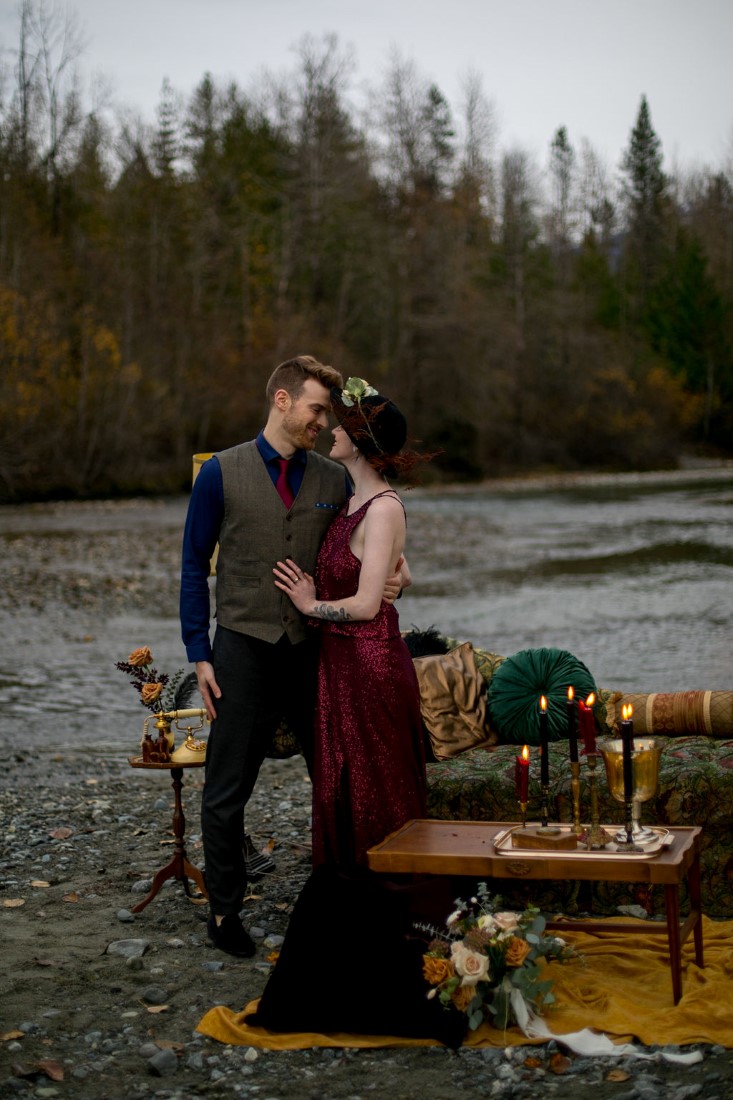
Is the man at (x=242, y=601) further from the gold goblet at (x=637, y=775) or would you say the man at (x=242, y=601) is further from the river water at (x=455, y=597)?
the river water at (x=455, y=597)

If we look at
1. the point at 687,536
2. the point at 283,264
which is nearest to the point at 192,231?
the point at 283,264

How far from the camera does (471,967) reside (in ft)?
12.8

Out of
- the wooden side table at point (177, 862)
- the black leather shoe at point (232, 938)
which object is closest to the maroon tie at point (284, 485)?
the wooden side table at point (177, 862)

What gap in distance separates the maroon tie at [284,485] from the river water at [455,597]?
4.92m

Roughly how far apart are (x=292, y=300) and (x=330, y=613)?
49.5 meters

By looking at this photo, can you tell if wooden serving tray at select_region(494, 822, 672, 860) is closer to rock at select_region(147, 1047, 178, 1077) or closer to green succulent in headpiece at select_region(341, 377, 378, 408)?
rock at select_region(147, 1047, 178, 1077)

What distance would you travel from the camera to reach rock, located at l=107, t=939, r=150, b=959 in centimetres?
479

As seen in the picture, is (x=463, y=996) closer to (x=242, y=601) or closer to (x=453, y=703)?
(x=242, y=601)

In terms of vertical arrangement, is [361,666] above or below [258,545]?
below

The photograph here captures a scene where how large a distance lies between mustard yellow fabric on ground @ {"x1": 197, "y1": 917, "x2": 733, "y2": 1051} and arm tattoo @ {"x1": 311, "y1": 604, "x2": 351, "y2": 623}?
1.39 meters

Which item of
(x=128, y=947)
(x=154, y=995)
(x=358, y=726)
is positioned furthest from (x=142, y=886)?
(x=358, y=726)

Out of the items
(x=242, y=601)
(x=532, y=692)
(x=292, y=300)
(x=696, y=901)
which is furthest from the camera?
(x=292, y=300)

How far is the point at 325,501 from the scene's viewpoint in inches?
192

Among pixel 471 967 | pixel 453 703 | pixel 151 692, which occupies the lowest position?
pixel 471 967
